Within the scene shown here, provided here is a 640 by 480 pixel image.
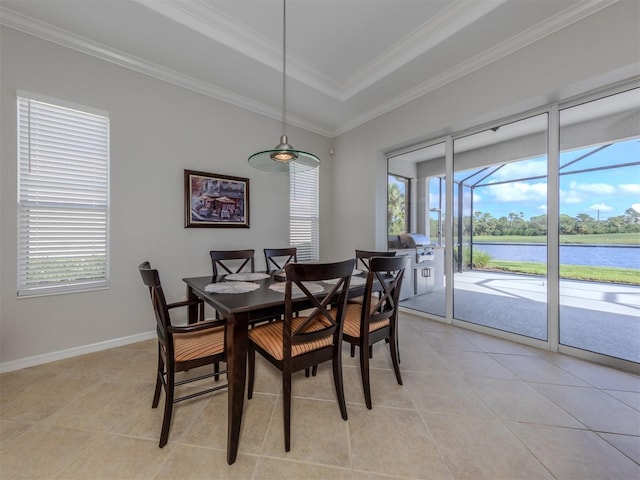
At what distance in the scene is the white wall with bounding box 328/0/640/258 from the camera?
6.42 feet

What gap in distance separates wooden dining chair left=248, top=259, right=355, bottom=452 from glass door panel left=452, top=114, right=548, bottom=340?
228 centimetres

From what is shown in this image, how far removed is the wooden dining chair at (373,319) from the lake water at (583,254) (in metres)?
1.76

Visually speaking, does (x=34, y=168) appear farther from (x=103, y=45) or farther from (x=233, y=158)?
(x=233, y=158)

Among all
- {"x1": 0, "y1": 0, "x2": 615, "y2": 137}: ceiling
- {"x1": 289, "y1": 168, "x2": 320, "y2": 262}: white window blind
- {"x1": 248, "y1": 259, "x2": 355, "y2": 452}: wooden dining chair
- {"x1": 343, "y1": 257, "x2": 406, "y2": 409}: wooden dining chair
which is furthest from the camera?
{"x1": 289, "y1": 168, "x2": 320, "y2": 262}: white window blind

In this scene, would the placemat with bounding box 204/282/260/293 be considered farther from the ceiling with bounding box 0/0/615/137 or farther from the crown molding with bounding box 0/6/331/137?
the crown molding with bounding box 0/6/331/137

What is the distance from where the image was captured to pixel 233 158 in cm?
336

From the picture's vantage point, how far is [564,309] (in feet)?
8.03

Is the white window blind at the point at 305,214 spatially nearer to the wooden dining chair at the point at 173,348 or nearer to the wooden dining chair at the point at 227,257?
the wooden dining chair at the point at 227,257

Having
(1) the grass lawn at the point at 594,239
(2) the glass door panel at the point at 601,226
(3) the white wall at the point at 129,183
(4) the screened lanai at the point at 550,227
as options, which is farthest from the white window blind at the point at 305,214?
(2) the glass door panel at the point at 601,226

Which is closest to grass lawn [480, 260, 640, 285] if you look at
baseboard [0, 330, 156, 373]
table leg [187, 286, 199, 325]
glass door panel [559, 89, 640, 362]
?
glass door panel [559, 89, 640, 362]

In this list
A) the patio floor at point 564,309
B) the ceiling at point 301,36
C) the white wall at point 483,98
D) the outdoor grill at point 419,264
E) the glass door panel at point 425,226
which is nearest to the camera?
the white wall at point 483,98

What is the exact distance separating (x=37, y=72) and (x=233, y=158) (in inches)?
70.7

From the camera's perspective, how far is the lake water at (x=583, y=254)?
2170 mm

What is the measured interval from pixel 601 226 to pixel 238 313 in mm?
3144
